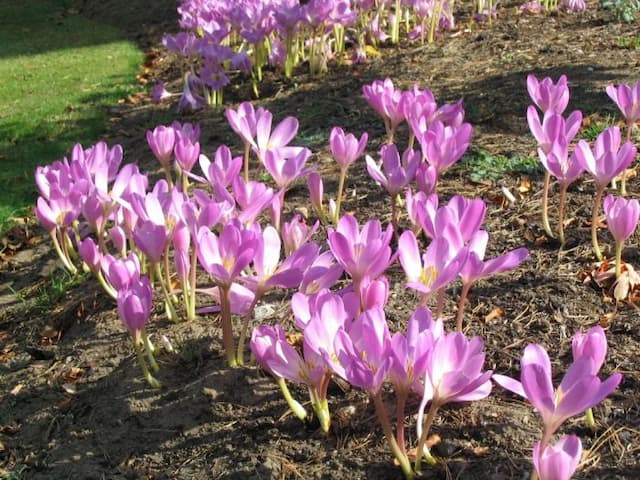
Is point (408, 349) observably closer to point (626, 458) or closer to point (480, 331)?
point (626, 458)

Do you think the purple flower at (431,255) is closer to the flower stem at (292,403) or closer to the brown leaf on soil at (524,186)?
the flower stem at (292,403)

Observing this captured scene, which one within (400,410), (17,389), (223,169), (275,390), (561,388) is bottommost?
(17,389)

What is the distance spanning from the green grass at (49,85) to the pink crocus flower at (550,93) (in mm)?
2983

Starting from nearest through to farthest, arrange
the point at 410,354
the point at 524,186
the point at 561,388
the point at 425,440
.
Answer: the point at 561,388, the point at 410,354, the point at 425,440, the point at 524,186

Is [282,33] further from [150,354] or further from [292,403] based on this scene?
[292,403]

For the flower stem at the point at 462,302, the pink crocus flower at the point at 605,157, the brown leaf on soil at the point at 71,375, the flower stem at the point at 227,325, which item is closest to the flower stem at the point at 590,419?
the flower stem at the point at 462,302

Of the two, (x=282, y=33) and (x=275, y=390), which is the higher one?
(x=282, y=33)

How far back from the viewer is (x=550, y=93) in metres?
2.74

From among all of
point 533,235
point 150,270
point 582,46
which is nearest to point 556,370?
point 533,235

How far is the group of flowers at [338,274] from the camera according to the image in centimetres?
141

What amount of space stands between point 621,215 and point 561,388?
2.99 ft

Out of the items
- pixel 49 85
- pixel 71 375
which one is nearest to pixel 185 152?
pixel 71 375

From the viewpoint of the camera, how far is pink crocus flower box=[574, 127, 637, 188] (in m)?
2.18

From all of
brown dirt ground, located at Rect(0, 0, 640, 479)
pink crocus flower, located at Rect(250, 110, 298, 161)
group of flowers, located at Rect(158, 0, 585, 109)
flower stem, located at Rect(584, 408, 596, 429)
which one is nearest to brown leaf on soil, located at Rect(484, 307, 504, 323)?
brown dirt ground, located at Rect(0, 0, 640, 479)
